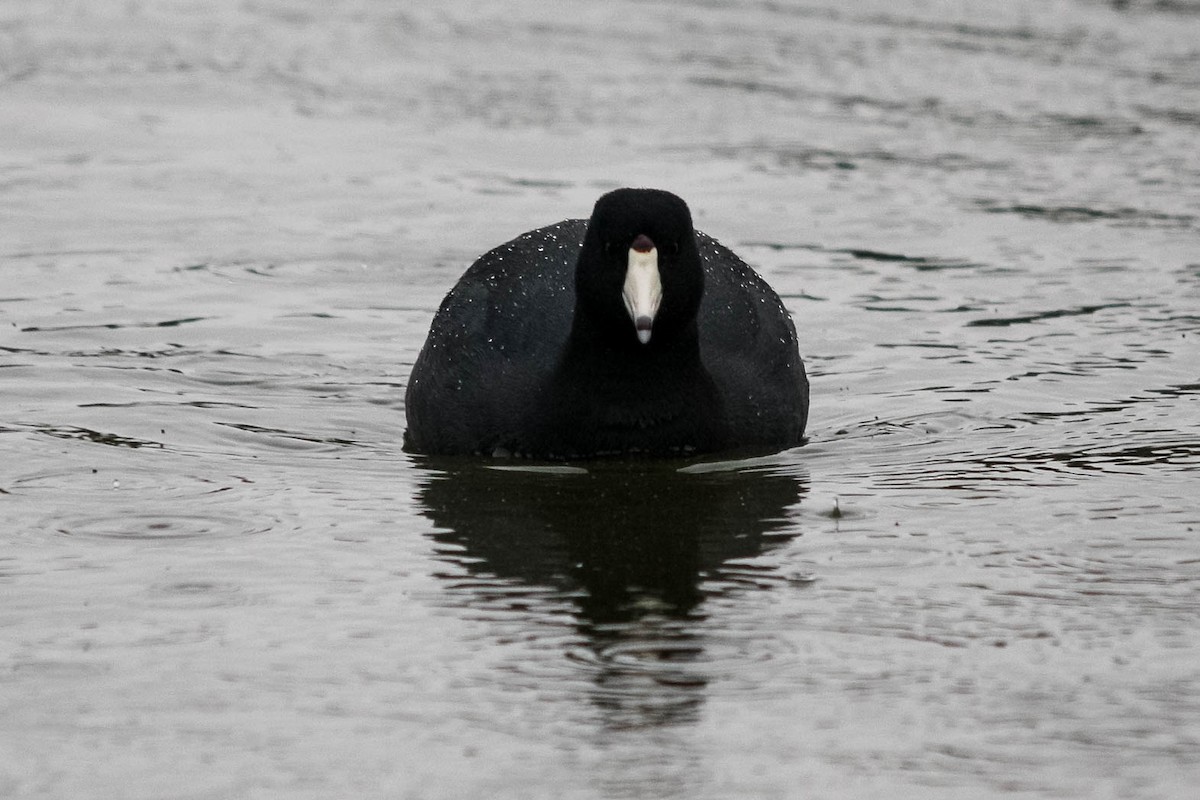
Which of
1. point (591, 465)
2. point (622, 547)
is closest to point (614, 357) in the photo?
point (591, 465)

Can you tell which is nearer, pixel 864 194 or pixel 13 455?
pixel 13 455

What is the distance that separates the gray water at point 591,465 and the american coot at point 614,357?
163 millimetres

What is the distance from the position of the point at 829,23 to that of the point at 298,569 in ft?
38.0

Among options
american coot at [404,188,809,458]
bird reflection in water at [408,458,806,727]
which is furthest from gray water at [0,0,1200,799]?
american coot at [404,188,809,458]

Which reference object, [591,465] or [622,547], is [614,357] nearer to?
[591,465]

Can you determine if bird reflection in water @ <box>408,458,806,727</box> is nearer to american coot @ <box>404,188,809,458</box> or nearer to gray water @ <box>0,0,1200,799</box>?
gray water @ <box>0,0,1200,799</box>

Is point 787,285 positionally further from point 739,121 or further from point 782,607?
point 782,607

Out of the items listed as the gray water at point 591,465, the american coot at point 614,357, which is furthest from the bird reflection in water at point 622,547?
the american coot at point 614,357

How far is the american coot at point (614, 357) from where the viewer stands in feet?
21.9

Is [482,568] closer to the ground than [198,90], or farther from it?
closer to the ground

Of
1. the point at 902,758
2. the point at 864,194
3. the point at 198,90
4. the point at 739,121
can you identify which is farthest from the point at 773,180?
the point at 902,758

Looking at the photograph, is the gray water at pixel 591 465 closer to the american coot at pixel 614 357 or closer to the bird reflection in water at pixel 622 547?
the bird reflection in water at pixel 622 547

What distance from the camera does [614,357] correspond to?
6.87 m

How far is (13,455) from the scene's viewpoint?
22.5ft
